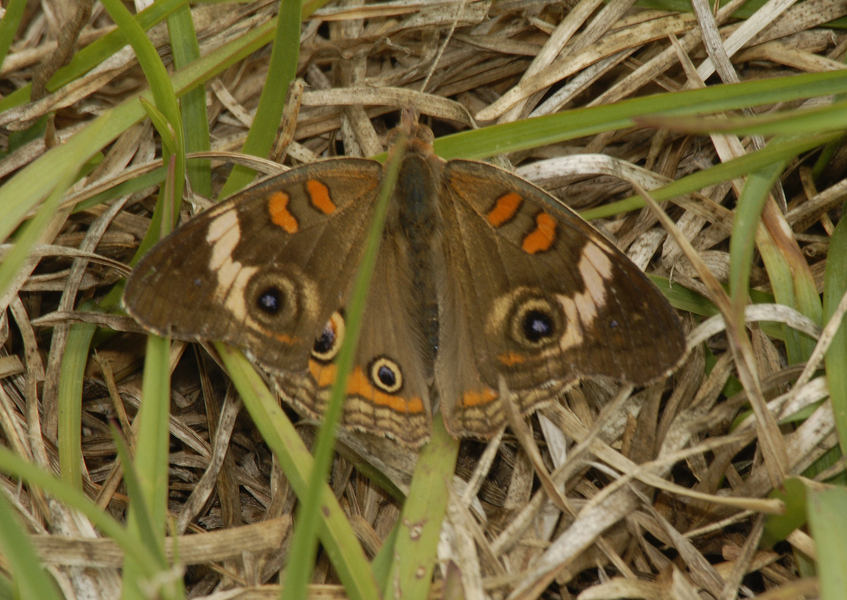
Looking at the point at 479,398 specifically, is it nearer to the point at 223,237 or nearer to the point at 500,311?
the point at 500,311

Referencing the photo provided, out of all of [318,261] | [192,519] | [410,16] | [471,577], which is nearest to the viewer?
[471,577]

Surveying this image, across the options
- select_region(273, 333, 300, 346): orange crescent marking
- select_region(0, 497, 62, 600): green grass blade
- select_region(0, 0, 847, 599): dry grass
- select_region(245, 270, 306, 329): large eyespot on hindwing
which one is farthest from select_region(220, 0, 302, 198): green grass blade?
select_region(0, 497, 62, 600): green grass blade

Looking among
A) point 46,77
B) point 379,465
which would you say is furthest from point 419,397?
point 46,77

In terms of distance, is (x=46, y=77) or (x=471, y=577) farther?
(x=46, y=77)

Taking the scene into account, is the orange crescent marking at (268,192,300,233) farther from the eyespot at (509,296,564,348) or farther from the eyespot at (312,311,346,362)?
the eyespot at (509,296,564,348)

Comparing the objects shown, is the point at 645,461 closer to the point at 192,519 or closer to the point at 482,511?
the point at 482,511

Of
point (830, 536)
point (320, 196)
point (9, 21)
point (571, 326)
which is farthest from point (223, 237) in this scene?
point (830, 536)
